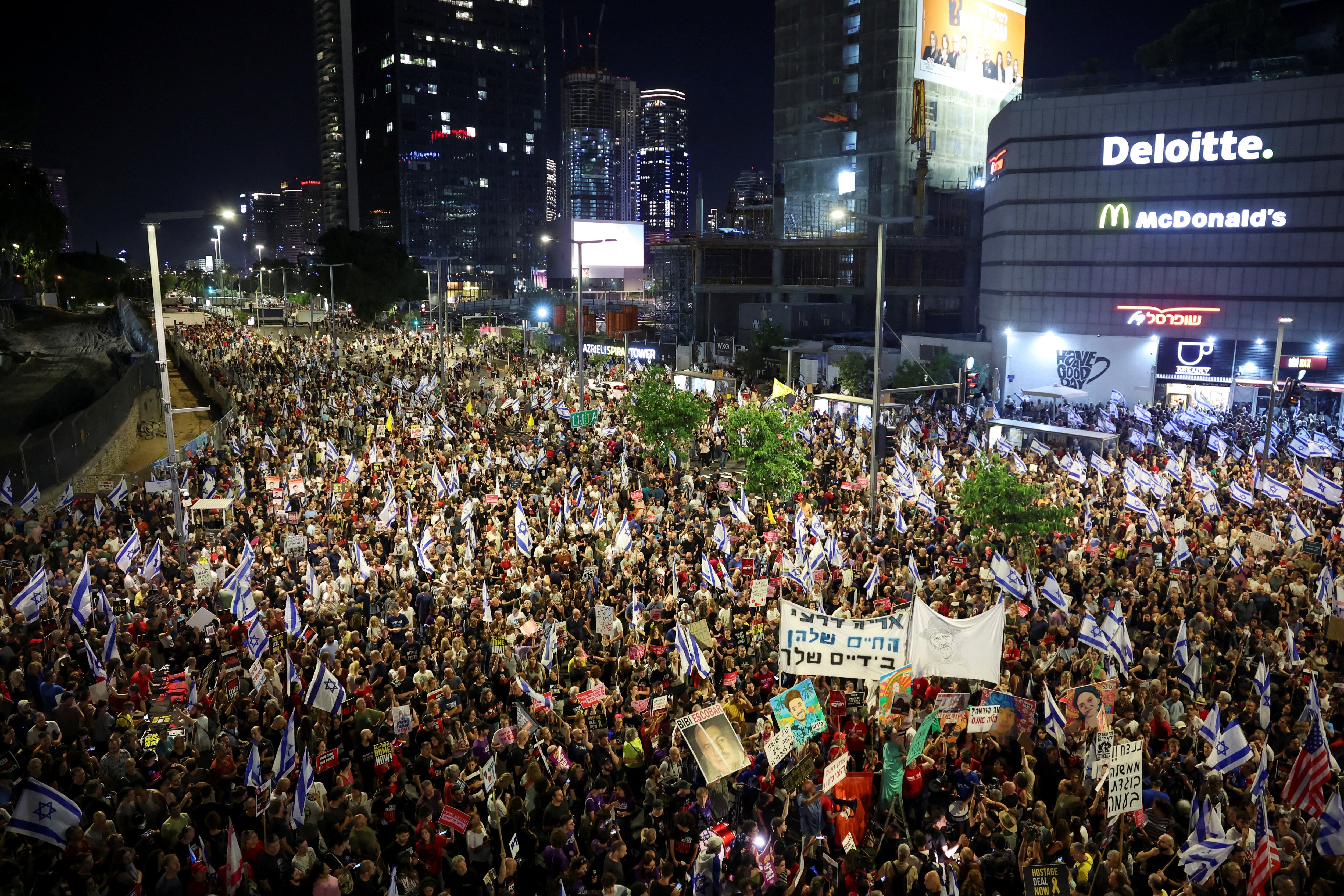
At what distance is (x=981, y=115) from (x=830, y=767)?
77.1 m

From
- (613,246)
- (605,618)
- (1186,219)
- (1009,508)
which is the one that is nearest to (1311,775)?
(605,618)

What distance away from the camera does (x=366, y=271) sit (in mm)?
90625

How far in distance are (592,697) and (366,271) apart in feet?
283

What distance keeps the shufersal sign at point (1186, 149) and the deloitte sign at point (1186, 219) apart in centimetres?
228

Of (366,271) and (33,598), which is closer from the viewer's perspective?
(33,598)

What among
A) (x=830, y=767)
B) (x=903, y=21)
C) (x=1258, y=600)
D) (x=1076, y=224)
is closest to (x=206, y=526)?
(x=830, y=767)

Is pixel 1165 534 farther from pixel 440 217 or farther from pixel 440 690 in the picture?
pixel 440 217

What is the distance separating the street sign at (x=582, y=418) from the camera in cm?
2972

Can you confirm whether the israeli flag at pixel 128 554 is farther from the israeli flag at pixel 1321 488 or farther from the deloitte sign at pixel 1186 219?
the deloitte sign at pixel 1186 219

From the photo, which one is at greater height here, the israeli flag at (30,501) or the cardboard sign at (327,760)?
the israeli flag at (30,501)

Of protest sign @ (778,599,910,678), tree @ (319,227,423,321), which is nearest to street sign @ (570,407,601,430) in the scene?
protest sign @ (778,599,910,678)

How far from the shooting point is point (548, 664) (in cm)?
1338

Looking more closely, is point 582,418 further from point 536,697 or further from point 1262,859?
point 1262,859

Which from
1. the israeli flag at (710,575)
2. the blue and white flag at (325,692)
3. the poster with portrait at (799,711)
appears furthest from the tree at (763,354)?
the poster with portrait at (799,711)
